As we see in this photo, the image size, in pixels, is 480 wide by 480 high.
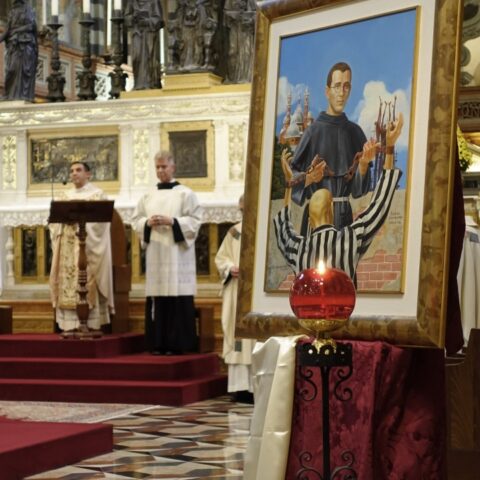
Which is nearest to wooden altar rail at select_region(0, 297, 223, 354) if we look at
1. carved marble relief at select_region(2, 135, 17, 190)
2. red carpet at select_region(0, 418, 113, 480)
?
carved marble relief at select_region(2, 135, 17, 190)

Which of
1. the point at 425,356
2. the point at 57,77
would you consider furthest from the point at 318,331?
the point at 57,77

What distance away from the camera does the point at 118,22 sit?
14922 mm

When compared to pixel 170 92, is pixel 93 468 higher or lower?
lower

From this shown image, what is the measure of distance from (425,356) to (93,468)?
339 centimetres

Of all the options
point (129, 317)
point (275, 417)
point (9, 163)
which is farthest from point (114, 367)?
point (275, 417)

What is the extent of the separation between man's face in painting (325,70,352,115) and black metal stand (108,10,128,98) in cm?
1054

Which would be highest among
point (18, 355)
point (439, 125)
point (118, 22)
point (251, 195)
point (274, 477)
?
point (118, 22)

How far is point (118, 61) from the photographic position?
15.2 m

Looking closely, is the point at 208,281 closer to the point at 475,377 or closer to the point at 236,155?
the point at 236,155

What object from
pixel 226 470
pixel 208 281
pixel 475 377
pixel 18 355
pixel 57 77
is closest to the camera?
pixel 475 377

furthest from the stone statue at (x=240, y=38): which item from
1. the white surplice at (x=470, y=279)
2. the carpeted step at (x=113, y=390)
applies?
the white surplice at (x=470, y=279)

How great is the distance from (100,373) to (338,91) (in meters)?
7.05

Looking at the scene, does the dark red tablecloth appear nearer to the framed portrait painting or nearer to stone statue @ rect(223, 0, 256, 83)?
the framed portrait painting

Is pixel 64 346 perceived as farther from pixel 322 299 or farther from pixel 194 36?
pixel 322 299
